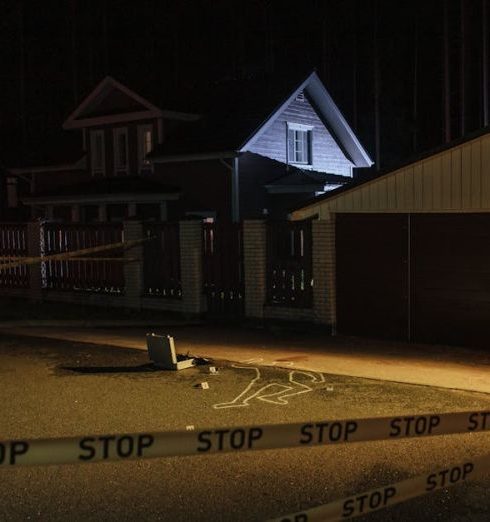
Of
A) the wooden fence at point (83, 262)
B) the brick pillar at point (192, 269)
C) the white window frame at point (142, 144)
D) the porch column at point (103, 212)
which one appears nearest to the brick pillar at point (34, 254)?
the wooden fence at point (83, 262)

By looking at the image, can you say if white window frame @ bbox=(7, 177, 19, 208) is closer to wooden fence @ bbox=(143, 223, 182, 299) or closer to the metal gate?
wooden fence @ bbox=(143, 223, 182, 299)

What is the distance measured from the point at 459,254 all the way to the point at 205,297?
16.5ft

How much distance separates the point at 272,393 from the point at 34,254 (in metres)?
9.89

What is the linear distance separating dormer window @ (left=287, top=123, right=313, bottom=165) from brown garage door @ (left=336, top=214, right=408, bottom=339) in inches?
572

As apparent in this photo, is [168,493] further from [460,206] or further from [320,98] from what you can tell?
[320,98]

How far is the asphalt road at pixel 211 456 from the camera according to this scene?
4.98 metres

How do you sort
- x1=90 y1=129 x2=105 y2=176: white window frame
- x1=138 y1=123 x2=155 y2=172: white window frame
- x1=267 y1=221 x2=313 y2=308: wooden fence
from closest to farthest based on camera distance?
x1=267 y1=221 x2=313 y2=308: wooden fence, x1=138 y1=123 x2=155 y2=172: white window frame, x1=90 y1=129 x2=105 y2=176: white window frame

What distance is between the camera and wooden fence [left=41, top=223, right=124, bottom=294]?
15.4m

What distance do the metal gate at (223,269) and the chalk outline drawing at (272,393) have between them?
4.20 meters

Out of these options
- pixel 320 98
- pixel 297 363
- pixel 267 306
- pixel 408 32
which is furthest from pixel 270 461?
pixel 408 32

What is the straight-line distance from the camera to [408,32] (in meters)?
40.9

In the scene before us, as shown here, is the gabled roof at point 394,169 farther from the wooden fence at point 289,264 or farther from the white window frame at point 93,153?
the white window frame at point 93,153

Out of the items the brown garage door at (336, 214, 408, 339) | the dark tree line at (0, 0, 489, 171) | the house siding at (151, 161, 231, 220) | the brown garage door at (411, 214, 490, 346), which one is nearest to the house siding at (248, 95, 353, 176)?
the house siding at (151, 161, 231, 220)

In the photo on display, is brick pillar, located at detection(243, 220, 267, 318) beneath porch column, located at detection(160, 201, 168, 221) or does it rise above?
beneath
